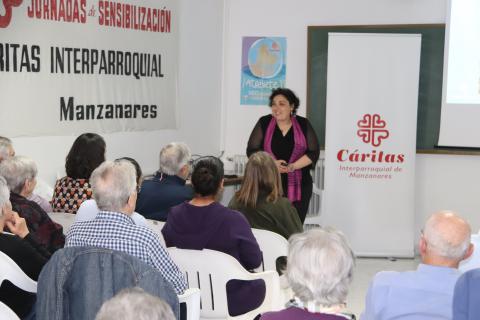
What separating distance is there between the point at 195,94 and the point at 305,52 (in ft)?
3.78

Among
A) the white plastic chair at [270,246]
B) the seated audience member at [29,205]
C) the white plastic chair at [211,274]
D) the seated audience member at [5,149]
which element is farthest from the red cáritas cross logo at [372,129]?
the seated audience member at [29,205]

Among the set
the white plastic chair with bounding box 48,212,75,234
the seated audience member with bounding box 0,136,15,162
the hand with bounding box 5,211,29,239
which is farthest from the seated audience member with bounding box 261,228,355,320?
the seated audience member with bounding box 0,136,15,162

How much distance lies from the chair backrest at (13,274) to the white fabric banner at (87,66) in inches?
94.0

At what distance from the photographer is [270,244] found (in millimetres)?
4027

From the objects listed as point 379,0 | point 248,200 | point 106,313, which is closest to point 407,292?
point 106,313

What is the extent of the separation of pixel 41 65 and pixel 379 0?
11.0 ft

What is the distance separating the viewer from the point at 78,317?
2.67m

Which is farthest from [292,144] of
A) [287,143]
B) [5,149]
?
[5,149]

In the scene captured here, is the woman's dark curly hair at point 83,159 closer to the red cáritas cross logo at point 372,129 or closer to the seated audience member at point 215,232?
the seated audience member at point 215,232

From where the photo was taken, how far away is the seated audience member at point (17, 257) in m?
2.95

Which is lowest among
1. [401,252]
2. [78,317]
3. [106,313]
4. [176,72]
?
[401,252]

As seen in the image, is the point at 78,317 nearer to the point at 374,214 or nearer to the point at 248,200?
the point at 248,200

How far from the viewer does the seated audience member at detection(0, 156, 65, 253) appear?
3.49 m

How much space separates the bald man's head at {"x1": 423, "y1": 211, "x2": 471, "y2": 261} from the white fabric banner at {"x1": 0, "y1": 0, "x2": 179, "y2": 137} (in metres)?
3.26
